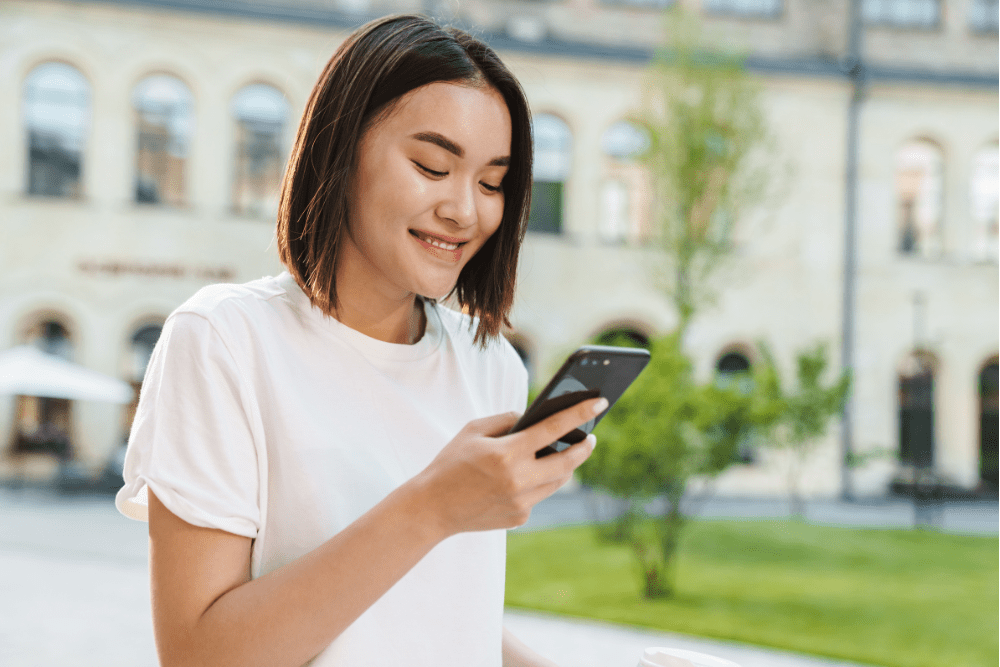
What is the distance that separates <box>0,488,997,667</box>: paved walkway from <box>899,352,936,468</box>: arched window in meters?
13.7

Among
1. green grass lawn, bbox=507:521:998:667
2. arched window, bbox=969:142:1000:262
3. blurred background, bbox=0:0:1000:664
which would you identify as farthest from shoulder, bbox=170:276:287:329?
arched window, bbox=969:142:1000:262

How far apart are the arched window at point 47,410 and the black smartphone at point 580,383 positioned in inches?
663

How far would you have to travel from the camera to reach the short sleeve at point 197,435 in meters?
1.01

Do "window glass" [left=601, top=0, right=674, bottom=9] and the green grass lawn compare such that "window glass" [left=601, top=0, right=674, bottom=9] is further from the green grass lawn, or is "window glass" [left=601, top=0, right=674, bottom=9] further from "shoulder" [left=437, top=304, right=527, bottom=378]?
"shoulder" [left=437, top=304, right=527, bottom=378]

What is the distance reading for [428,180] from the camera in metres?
1.20

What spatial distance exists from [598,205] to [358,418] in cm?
1705

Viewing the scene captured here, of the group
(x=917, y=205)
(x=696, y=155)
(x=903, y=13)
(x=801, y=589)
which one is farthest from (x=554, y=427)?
(x=903, y=13)

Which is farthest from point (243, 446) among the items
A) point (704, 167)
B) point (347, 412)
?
point (704, 167)

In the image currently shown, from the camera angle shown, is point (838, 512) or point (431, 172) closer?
point (431, 172)

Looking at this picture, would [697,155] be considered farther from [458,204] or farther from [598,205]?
[458,204]

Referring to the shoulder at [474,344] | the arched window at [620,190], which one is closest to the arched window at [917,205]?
the arched window at [620,190]

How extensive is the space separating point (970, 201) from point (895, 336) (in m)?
3.51

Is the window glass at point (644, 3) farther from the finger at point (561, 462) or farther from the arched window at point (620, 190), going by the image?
the finger at point (561, 462)

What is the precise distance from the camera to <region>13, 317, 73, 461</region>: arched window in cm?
1584
